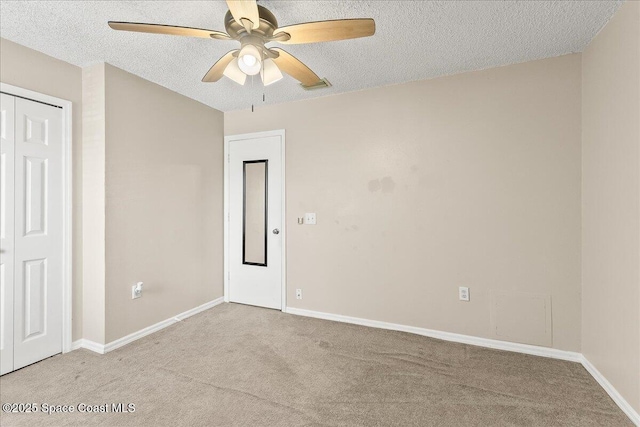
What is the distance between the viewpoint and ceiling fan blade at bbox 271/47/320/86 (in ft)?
6.22

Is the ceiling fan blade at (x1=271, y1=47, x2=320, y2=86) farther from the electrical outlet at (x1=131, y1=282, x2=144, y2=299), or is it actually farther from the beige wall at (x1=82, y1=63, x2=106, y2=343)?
the electrical outlet at (x1=131, y1=282, x2=144, y2=299)

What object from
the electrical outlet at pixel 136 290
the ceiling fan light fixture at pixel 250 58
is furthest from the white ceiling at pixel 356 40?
the electrical outlet at pixel 136 290

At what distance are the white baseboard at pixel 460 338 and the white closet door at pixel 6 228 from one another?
93.4 inches

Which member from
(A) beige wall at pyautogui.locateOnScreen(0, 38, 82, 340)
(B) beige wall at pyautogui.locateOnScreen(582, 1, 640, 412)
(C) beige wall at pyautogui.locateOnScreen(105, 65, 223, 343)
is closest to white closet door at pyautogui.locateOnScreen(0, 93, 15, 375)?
(A) beige wall at pyautogui.locateOnScreen(0, 38, 82, 340)

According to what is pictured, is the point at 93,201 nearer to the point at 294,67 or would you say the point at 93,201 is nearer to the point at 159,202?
the point at 159,202

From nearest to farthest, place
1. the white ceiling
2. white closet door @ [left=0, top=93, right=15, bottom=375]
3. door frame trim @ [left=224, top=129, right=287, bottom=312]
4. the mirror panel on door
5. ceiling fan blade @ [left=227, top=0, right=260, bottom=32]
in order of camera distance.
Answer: ceiling fan blade @ [left=227, top=0, right=260, bottom=32] → the white ceiling → white closet door @ [left=0, top=93, right=15, bottom=375] → door frame trim @ [left=224, top=129, right=287, bottom=312] → the mirror panel on door

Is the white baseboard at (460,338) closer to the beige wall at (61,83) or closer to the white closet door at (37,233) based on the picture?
the beige wall at (61,83)

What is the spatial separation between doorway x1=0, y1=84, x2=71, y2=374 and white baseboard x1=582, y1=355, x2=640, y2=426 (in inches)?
158

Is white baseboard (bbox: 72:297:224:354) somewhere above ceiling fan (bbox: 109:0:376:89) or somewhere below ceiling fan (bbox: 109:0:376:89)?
below

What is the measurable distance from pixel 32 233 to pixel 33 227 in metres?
0.05

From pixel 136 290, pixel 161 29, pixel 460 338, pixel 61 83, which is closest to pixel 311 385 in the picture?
pixel 460 338

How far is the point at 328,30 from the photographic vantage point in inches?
61.9

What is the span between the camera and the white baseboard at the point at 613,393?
177 cm

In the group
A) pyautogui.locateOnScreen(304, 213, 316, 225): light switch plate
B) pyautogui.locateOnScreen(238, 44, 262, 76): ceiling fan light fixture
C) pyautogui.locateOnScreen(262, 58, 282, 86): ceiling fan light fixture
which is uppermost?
pyautogui.locateOnScreen(262, 58, 282, 86): ceiling fan light fixture
